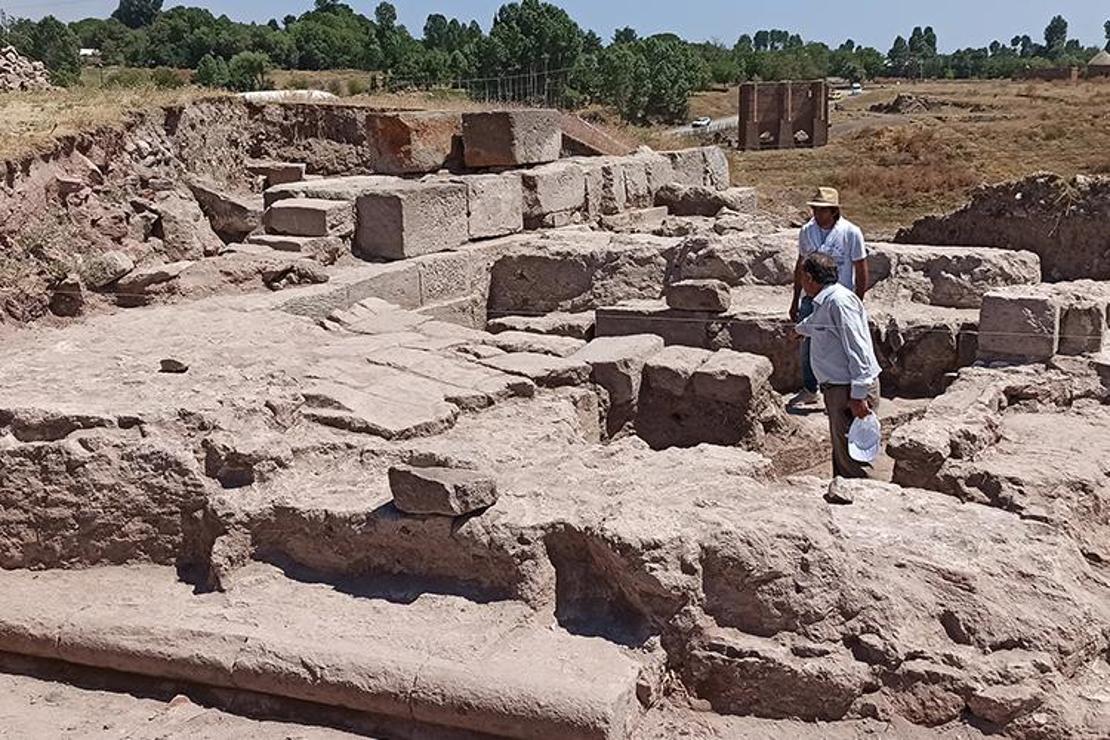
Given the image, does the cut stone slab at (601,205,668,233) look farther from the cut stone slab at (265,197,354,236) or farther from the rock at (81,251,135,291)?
the rock at (81,251,135,291)

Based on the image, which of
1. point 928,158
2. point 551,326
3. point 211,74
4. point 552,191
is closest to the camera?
point 551,326

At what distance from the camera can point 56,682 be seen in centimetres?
483

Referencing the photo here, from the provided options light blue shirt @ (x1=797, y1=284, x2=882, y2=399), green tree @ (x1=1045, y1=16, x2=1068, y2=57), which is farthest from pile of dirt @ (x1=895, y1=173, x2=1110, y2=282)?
green tree @ (x1=1045, y1=16, x2=1068, y2=57)

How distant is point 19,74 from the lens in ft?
59.6

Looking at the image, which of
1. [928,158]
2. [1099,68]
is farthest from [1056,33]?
[928,158]

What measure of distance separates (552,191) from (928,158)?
1984 centimetres

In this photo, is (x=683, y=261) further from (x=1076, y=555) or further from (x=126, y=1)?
(x=126, y=1)

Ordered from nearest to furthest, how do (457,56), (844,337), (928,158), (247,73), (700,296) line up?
(844,337), (700,296), (928,158), (247,73), (457,56)

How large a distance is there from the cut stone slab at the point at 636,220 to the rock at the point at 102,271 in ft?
15.6

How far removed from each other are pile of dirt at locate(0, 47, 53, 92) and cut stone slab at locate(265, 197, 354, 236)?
917 cm

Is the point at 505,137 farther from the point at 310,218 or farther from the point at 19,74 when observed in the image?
the point at 19,74

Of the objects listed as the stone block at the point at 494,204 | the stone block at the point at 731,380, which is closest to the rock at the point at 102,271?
the stone block at the point at 494,204

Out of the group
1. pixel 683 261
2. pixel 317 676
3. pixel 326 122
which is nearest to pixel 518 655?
pixel 317 676

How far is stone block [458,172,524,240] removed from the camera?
1014 centimetres
